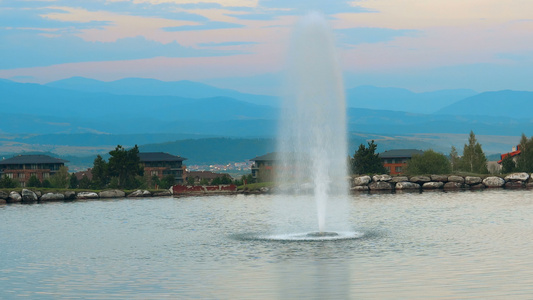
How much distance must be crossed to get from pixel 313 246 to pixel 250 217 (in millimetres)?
25812

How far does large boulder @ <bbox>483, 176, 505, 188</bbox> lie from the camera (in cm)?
11588

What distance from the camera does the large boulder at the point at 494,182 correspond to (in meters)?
116

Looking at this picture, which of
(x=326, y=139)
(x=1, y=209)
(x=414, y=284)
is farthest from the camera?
(x=1, y=209)

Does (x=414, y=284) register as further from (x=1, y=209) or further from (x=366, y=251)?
(x=1, y=209)

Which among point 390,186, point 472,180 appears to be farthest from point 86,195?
point 472,180

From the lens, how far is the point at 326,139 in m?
52.7

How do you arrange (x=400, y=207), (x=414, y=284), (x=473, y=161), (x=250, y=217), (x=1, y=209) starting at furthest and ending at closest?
(x=473, y=161) → (x=1, y=209) → (x=400, y=207) → (x=250, y=217) → (x=414, y=284)

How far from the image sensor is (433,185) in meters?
117

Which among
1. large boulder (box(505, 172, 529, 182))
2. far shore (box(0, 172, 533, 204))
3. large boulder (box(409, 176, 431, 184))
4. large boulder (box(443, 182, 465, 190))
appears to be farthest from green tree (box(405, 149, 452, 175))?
large boulder (box(505, 172, 529, 182))

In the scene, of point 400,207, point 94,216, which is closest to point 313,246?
point 400,207

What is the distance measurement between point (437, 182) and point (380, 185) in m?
9.10

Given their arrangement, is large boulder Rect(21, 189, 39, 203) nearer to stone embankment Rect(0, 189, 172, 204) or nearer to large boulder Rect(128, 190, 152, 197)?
stone embankment Rect(0, 189, 172, 204)

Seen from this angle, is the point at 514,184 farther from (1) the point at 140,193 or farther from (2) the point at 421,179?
(1) the point at 140,193

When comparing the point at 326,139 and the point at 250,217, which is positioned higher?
the point at 326,139
